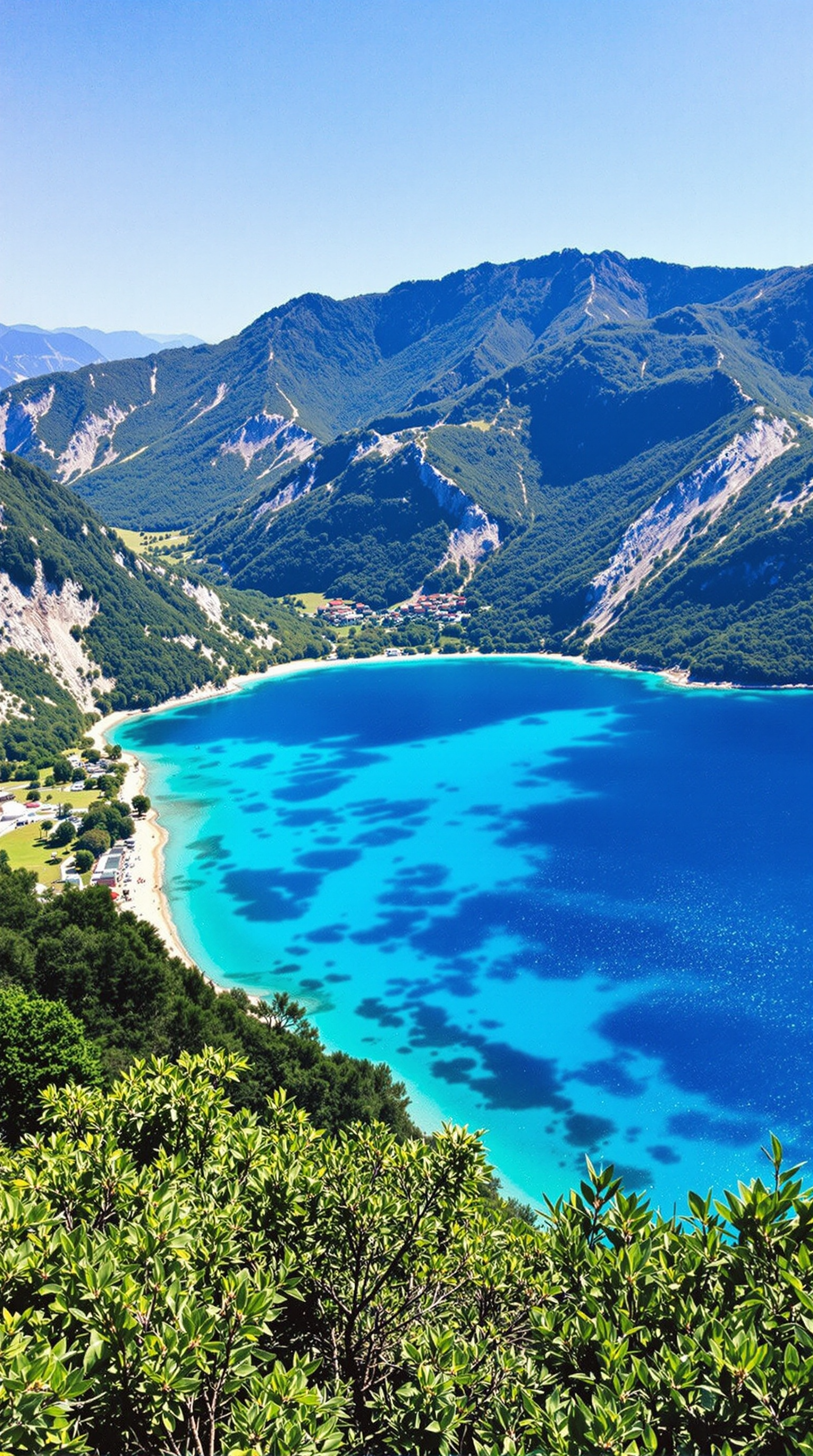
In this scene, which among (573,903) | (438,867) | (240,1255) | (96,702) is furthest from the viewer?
(96,702)

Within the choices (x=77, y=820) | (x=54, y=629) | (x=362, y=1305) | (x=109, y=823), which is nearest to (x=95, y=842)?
(x=109, y=823)

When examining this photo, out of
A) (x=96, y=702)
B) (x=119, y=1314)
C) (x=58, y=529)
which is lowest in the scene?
(x=119, y=1314)

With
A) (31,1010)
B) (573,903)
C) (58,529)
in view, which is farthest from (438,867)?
(58,529)

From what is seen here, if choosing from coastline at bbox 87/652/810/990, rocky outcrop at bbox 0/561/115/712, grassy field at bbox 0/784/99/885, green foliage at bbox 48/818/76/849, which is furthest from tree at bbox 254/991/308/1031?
rocky outcrop at bbox 0/561/115/712

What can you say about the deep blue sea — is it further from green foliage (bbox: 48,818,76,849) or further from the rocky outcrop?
the rocky outcrop

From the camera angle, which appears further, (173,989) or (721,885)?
(721,885)

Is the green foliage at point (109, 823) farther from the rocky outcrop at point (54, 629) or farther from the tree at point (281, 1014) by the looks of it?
the rocky outcrop at point (54, 629)

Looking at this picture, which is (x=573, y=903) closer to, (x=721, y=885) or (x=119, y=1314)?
(x=721, y=885)

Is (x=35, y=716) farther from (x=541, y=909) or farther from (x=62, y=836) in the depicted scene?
(x=541, y=909)
